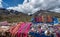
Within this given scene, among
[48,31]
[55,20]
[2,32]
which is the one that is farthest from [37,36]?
[55,20]

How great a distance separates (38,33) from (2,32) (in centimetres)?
95

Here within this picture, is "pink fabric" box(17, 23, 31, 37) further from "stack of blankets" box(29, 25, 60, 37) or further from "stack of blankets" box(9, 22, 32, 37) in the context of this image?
"stack of blankets" box(29, 25, 60, 37)

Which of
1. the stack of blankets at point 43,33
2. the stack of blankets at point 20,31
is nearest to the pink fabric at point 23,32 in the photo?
the stack of blankets at point 20,31

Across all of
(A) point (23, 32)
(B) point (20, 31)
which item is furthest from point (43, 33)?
(B) point (20, 31)

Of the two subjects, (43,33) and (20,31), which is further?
(20,31)

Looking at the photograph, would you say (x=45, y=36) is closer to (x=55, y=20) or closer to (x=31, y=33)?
(x=31, y=33)

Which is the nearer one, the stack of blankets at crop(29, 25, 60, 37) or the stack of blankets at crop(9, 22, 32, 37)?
the stack of blankets at crop(29, 25, 60, 37)

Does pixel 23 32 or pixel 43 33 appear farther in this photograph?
pixel 23 32

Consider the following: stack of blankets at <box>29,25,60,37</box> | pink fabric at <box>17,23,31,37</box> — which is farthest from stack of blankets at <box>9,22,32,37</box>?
stack of blankets at <box>29,25,60,37</box>

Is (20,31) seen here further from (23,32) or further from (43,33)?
(43,33)

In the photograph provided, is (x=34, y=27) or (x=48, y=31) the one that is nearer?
(x=48, y=31)

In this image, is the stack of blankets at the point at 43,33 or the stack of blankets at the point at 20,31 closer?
the stack of blankets at the point at 43,33

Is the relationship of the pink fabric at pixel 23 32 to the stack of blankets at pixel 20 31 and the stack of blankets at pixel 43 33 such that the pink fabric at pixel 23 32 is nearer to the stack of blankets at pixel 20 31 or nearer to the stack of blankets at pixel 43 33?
the stack of blankets at pixel 20 31

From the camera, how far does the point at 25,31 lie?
3514 millimetres
